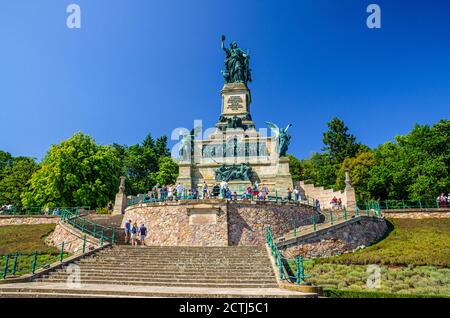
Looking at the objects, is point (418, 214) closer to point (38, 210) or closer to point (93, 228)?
point (93, 228)

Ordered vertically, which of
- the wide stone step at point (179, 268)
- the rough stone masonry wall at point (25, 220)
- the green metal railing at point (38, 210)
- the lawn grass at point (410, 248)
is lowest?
the wide stone step at point (179, 268)

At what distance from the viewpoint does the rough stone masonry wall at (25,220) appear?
3206cm

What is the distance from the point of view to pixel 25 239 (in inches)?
1001

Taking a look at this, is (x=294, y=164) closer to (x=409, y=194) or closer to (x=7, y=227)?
(x=409, y=194)

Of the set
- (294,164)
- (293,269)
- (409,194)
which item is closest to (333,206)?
(409,194)

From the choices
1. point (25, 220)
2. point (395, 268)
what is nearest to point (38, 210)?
point (25, 220)

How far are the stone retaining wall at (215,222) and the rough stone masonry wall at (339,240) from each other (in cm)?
315

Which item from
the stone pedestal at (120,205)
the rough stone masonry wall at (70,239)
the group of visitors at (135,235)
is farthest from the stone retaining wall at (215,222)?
the stone pedestal at (120,205)

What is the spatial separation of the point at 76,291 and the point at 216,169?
25.3 m

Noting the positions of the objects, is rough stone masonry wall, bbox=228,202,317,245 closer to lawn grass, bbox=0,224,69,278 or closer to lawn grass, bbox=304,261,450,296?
lawn grass, bbox=304,261,450,296

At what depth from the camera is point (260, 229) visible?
22.3 m

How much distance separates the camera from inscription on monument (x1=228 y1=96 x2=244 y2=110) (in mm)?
43156

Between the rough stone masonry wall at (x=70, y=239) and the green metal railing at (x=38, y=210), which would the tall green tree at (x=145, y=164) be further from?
the rough stone masonry wall at (x=70, y=239)

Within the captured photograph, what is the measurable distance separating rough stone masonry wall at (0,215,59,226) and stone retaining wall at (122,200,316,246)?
14184 mm
